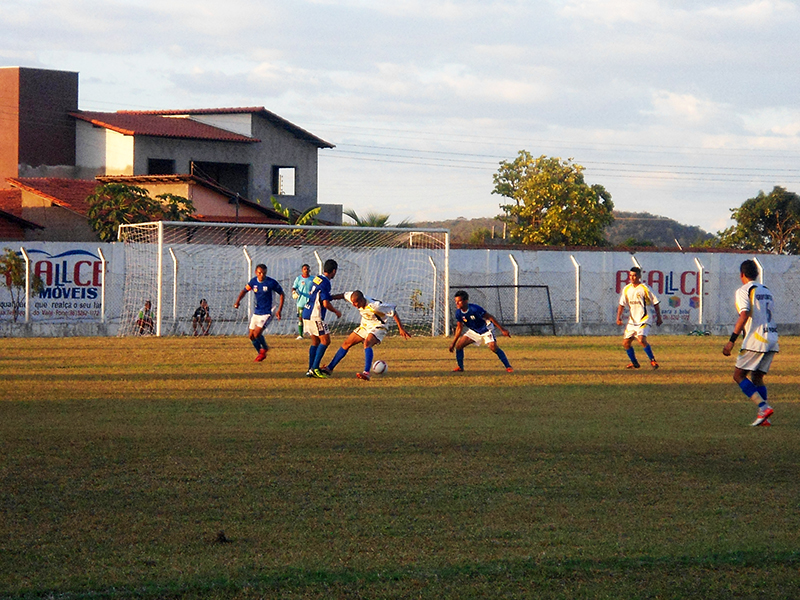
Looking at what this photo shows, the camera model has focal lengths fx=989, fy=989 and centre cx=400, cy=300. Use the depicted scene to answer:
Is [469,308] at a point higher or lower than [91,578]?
higher

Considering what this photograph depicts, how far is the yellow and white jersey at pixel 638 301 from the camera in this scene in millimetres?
17594

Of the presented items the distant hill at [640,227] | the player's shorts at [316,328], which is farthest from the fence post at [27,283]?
the distant hill at [640,227]

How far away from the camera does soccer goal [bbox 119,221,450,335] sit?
89.2 feet

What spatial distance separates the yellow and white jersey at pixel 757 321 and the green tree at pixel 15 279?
20470mm

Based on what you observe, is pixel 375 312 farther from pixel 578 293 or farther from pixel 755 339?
pixel 578 293

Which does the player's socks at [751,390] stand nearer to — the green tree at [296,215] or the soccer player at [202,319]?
the soccer player at [202,319]

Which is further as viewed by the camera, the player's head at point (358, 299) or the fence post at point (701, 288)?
the fence post at point (701, 288)

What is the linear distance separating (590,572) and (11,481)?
14.4 feet

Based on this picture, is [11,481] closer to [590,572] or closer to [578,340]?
[590,572]

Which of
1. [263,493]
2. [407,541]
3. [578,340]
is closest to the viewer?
[407,541]

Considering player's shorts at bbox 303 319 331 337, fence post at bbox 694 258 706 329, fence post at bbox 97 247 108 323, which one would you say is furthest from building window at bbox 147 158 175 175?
player's shorts at bbox 303 319 331 337

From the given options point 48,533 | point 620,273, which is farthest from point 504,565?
point 620,273

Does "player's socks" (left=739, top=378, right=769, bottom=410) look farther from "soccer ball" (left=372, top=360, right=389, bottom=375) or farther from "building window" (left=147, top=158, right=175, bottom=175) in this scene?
"building window" (left=147, top=158, right=175, bottom=175)

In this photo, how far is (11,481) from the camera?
731cm
